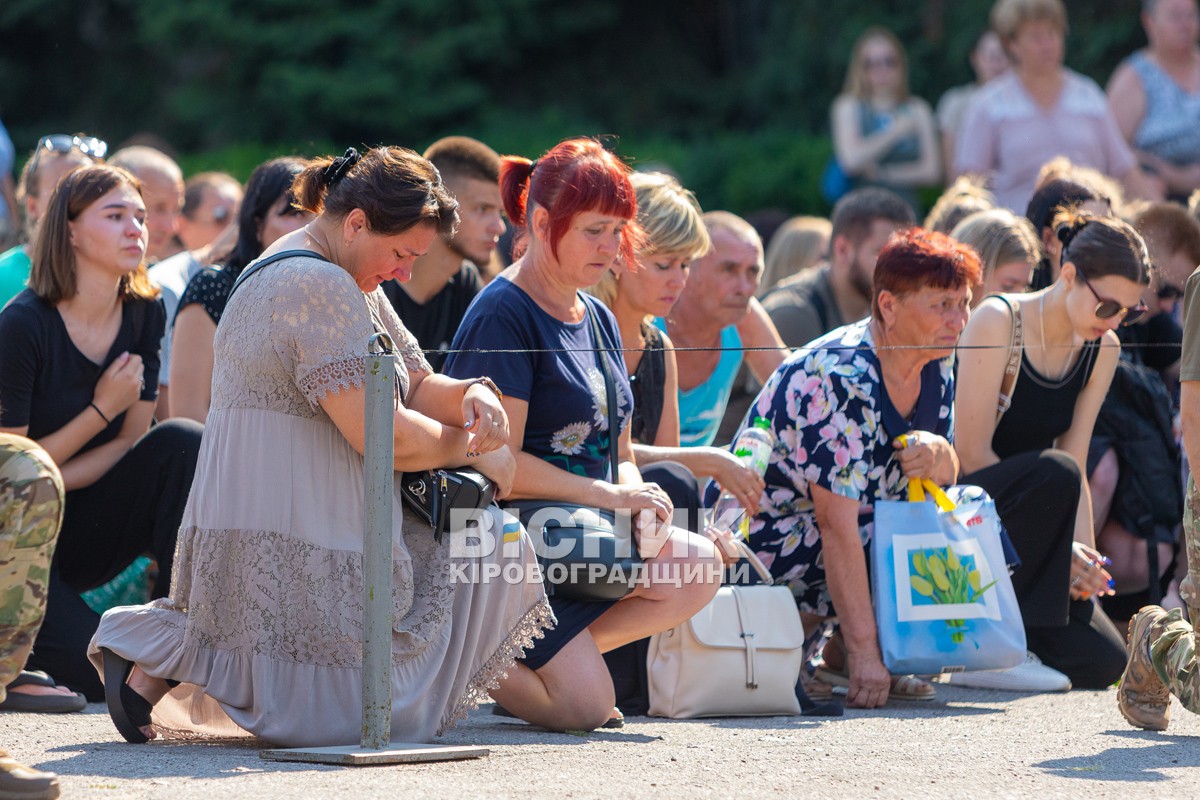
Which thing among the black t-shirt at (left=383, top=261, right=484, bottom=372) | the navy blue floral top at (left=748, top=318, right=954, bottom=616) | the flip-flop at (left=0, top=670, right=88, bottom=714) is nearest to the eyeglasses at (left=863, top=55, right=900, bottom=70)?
the black t-shirt at (left=383, top=261, right=484, bottom=372)

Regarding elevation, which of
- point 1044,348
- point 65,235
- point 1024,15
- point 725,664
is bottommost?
point 725,664

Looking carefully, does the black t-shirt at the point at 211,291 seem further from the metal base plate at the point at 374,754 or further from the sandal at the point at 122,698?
the metal base plate at the point at 374,754

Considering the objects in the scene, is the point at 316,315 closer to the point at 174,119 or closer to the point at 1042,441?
the point at 1042,441

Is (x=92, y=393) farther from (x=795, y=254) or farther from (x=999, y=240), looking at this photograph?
(x=795, y=254)

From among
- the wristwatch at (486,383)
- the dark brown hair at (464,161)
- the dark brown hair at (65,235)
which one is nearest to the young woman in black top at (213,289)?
the dark brown hair at (65,235)

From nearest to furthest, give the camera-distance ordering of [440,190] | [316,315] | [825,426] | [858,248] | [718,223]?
[316,315] → [440,190] → [825,426] → [718,223] → [858,248]

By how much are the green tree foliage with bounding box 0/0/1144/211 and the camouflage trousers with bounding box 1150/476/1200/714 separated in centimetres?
992

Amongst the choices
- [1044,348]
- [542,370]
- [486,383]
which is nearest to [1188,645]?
[1044,348]

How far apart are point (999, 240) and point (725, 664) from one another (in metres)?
2.53

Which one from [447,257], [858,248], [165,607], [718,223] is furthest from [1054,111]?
[165,607]

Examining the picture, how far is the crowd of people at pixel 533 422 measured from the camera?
14.3 ft

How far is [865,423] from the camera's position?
18.7ft

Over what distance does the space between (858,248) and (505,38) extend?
31.7 feet

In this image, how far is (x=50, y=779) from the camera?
139 inches
